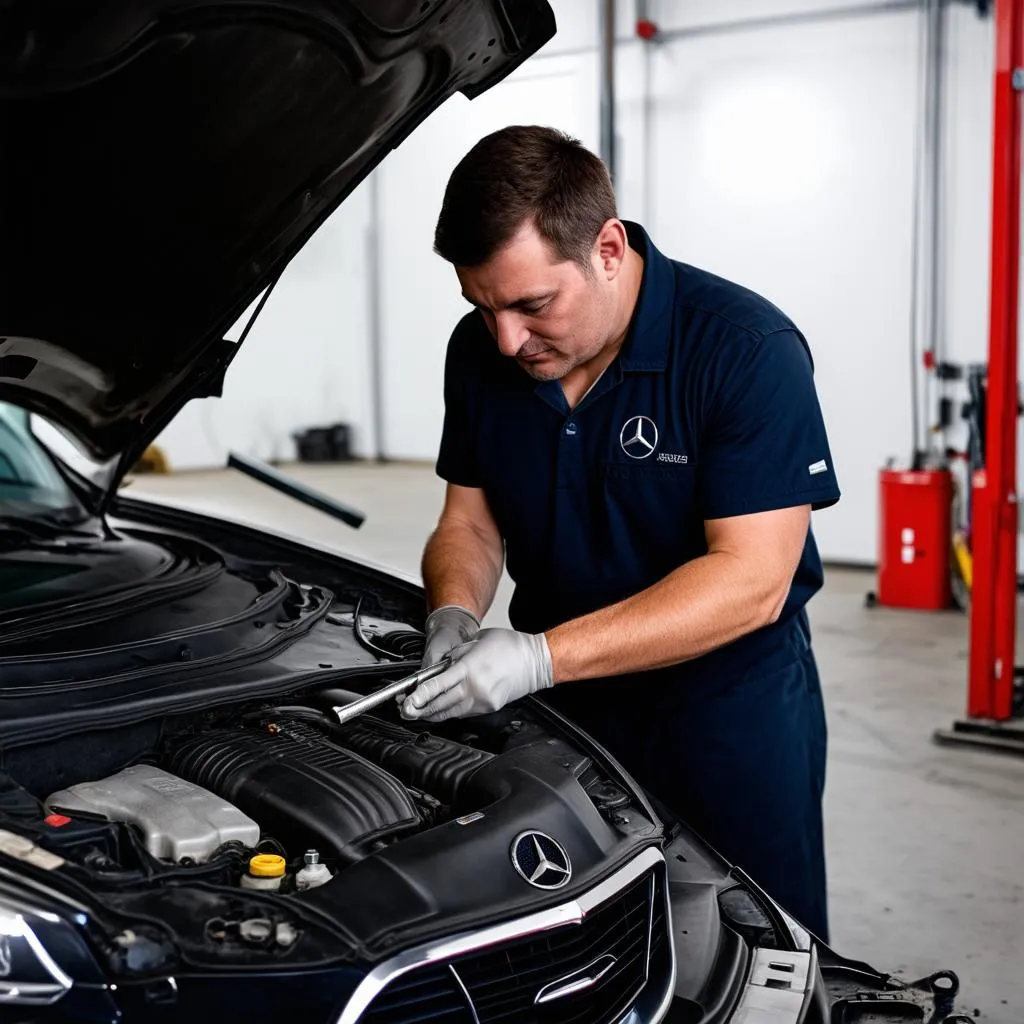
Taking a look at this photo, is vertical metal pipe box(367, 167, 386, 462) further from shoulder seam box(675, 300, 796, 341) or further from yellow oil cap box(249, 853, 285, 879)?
yellow oil cap box(249, 853, 285, 879)

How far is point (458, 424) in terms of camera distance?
219cm

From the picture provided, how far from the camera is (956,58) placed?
6273mm

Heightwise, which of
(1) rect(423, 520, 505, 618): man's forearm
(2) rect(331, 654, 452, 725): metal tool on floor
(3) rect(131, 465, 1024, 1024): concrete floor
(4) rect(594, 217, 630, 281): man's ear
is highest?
(4) rect(594, 217, 630, 281): man's ear

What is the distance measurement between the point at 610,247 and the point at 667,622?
1.78 feet

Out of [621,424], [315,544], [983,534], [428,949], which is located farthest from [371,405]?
[428,949]

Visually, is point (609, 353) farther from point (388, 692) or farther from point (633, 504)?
point (388, 692)

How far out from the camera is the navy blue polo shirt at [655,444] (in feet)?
6.19

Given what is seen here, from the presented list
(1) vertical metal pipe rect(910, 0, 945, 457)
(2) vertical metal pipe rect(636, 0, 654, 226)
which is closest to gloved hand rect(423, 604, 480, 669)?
(1) vertical metal pipe rect(910, 0, 945, 457)

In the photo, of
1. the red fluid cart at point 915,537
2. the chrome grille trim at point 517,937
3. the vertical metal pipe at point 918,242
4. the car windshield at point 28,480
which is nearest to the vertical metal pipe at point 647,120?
the vertical metal pipe at point 918,242

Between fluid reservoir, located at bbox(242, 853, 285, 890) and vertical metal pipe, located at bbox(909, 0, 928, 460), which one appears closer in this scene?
fluid reservoir, located at bbox(242, 853, 285, 890)

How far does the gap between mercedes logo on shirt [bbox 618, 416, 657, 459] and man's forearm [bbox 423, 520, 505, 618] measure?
39 centimetres

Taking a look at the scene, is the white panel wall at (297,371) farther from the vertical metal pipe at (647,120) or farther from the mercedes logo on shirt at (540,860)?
the mercedes logo on shirt at (540,860)

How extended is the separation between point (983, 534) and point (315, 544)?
2.54 m

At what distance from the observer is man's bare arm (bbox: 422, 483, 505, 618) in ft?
7.16
